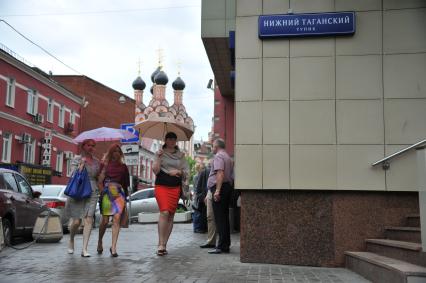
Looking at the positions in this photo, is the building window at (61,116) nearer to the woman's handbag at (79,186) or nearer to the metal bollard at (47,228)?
the metal bollard at (47,228)

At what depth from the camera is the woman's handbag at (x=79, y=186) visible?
9.04 metres

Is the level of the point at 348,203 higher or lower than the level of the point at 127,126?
lower

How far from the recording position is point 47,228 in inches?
435

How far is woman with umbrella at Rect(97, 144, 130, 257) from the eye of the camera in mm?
9164

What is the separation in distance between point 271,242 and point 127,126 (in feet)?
40.7

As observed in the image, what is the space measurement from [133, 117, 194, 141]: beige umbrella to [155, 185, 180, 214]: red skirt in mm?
1504

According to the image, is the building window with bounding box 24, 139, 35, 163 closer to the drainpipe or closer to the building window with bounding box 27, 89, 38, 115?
the building window with bounding box 27, 89, 38, 115

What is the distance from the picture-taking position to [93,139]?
→ 32.1ft

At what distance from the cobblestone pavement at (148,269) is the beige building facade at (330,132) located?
23.1 inches

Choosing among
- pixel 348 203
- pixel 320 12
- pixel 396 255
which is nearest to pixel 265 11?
pixel 320 12

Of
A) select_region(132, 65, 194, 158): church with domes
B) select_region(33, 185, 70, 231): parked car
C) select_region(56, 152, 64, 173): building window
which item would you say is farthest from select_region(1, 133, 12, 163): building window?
select_region(132, 65, 194, 158): church with domes

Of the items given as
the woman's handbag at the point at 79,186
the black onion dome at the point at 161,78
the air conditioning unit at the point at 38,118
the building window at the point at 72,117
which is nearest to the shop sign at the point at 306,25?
the woman's handbag at the point at 79,186

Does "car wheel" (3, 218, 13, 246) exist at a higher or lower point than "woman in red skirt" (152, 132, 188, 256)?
lower

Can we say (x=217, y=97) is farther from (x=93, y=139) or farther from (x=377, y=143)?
(x=377, y=143)
